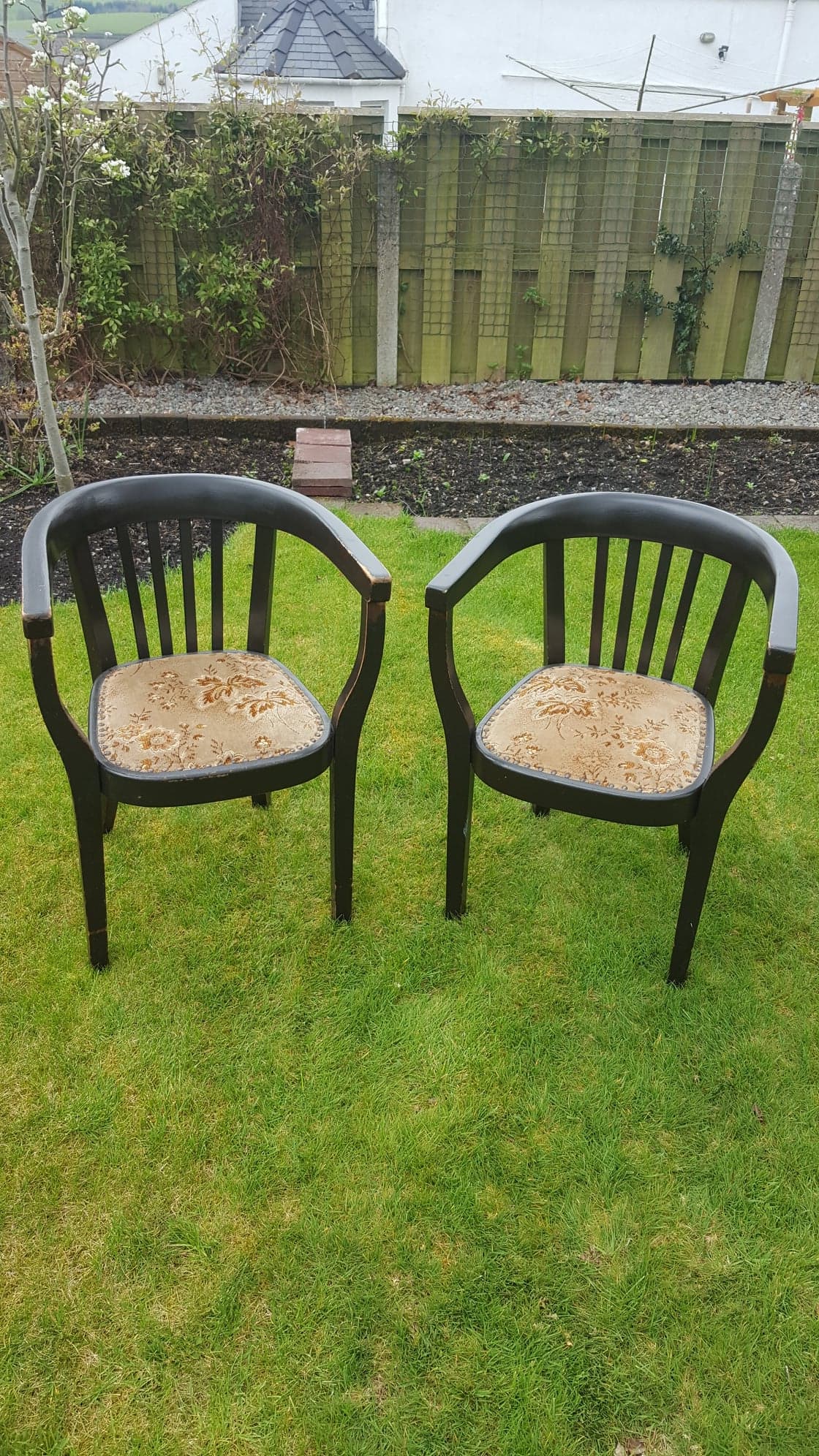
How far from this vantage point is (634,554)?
2389 mm

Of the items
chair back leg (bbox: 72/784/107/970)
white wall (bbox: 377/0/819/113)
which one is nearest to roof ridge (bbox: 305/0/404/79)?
white wall (bbox: 377/0/819/113)

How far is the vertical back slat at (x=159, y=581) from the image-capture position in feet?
7.52

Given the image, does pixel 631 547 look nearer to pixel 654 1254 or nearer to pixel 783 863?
pixel 783 863

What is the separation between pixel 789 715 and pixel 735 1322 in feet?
6.51

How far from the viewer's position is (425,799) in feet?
9.02

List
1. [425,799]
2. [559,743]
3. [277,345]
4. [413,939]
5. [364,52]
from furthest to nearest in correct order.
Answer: [364,52]
[277,345]
[425,799]
[413,939]
[559,743]

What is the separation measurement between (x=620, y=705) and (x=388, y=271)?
14.7 ft

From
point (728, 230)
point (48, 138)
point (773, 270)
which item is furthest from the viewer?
point (773, 270)

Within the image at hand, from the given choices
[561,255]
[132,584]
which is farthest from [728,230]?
[132,584]

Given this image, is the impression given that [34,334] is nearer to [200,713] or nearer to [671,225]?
[200,713]

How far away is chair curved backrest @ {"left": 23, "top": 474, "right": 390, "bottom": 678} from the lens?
6.81 feet

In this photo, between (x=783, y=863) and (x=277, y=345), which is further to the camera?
(x=277, y=345)

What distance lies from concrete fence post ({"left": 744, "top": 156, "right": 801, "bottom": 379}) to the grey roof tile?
9265 mm

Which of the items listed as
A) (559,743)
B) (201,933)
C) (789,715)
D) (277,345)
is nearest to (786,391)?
(277,345)
